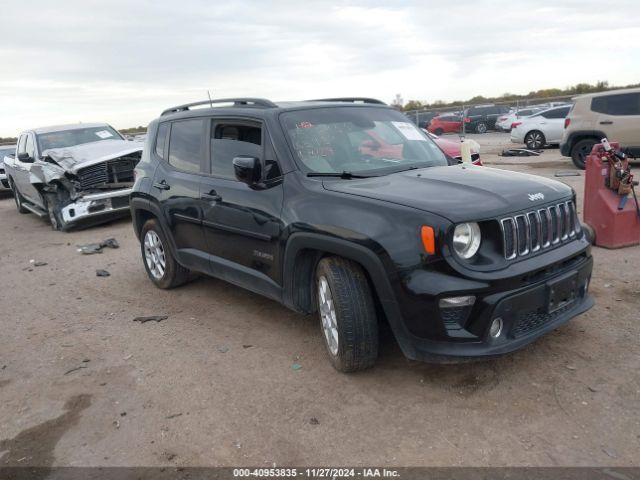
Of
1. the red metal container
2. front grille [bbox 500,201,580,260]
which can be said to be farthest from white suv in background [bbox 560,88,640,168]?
front grille [bbox 500,201,580,260]

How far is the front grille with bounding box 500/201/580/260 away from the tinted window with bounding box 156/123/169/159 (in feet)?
11.8

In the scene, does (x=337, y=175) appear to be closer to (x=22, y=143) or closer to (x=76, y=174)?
(x=76, y=174)

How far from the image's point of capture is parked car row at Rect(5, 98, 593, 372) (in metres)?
3.15

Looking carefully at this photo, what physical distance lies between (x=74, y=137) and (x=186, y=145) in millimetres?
6982

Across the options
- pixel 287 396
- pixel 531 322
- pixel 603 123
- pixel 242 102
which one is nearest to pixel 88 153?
pixel 242 102

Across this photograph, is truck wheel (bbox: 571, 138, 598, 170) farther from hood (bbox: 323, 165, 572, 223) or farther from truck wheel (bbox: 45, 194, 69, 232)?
truck wheel (bbox: 45, 194, 69, 232)

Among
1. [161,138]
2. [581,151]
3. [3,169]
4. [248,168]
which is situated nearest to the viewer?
[248,168]

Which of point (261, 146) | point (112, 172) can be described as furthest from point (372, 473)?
point (112, 172)

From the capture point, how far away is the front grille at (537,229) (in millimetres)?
3260

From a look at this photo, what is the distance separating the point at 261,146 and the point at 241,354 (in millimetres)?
1620

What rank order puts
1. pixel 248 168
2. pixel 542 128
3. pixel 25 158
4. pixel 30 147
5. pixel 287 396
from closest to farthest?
1. pixel 287 396
2. pixel 248 168
3. pixel 25 158
4. pixel 30 147
5. pixel 542 128

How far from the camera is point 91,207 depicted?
9578 mm

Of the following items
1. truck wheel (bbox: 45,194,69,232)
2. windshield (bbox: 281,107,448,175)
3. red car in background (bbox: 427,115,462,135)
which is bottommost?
truck wheel (bbox: 45,194,69,232)

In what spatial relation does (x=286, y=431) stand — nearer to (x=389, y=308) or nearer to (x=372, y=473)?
(x=372, y=473)
